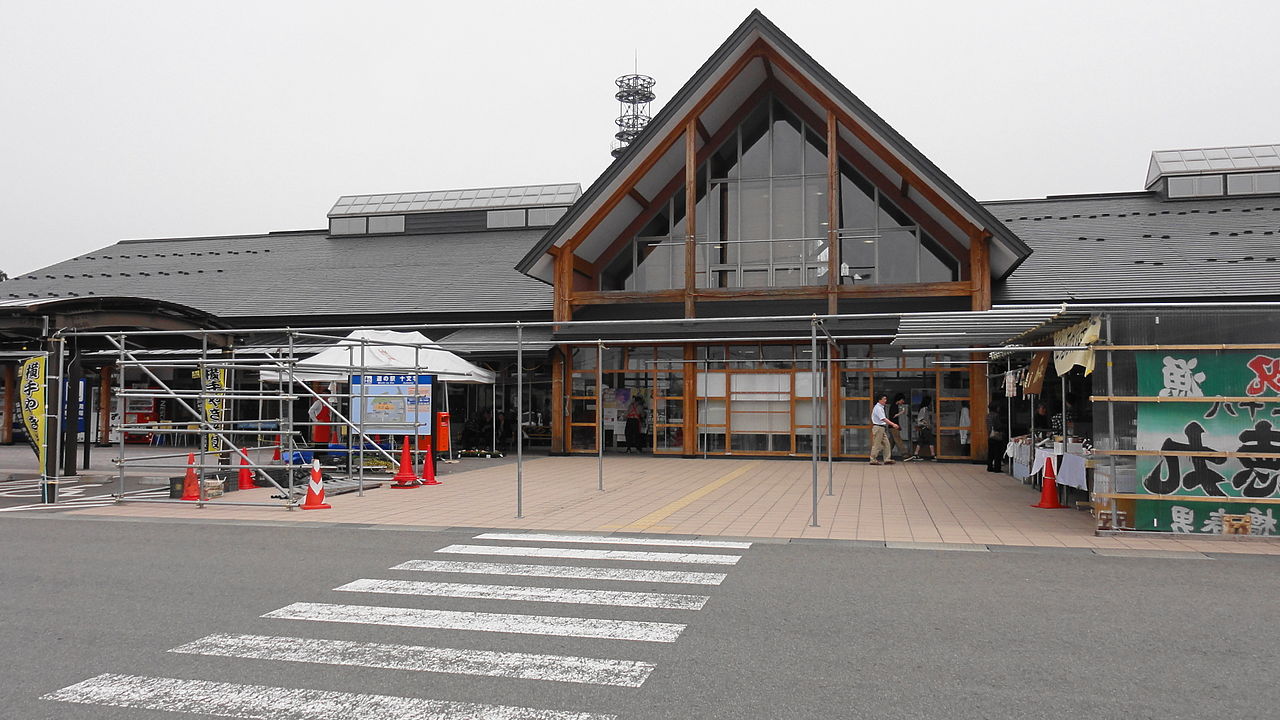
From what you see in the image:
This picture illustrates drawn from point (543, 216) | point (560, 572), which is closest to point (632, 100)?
point (543, 216)

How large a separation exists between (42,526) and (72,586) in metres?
4.38

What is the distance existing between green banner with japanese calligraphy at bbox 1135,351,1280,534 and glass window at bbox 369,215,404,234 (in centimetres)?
2822

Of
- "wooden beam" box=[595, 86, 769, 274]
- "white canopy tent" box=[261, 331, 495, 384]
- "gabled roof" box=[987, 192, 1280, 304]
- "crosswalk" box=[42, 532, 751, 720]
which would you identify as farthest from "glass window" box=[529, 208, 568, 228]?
"crosswalk" box=[42, 532, 751, 720]

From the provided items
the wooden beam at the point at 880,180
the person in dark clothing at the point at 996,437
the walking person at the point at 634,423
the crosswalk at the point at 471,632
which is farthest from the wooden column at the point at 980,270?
the crosswalk at the point at 471,632

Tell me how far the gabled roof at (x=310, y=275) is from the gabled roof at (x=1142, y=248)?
13203 mm

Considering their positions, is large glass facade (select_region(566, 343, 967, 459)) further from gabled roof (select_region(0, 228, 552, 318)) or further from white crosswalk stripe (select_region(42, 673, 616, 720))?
white crosswalk stripe (select_region(42, 673, 616, 720))

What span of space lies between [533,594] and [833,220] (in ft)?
51.4

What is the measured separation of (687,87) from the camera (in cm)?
2095

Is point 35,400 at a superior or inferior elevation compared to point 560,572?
superior

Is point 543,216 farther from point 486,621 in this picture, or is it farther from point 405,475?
point 486,621

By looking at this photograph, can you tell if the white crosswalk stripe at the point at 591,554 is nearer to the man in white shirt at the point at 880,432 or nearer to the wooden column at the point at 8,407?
the man in white shirt at the point at 880,432

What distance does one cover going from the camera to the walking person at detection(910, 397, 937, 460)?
67.4 feet

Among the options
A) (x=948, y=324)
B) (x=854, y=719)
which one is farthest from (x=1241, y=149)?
(x=854, y=719)

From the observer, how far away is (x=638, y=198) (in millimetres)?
22859
